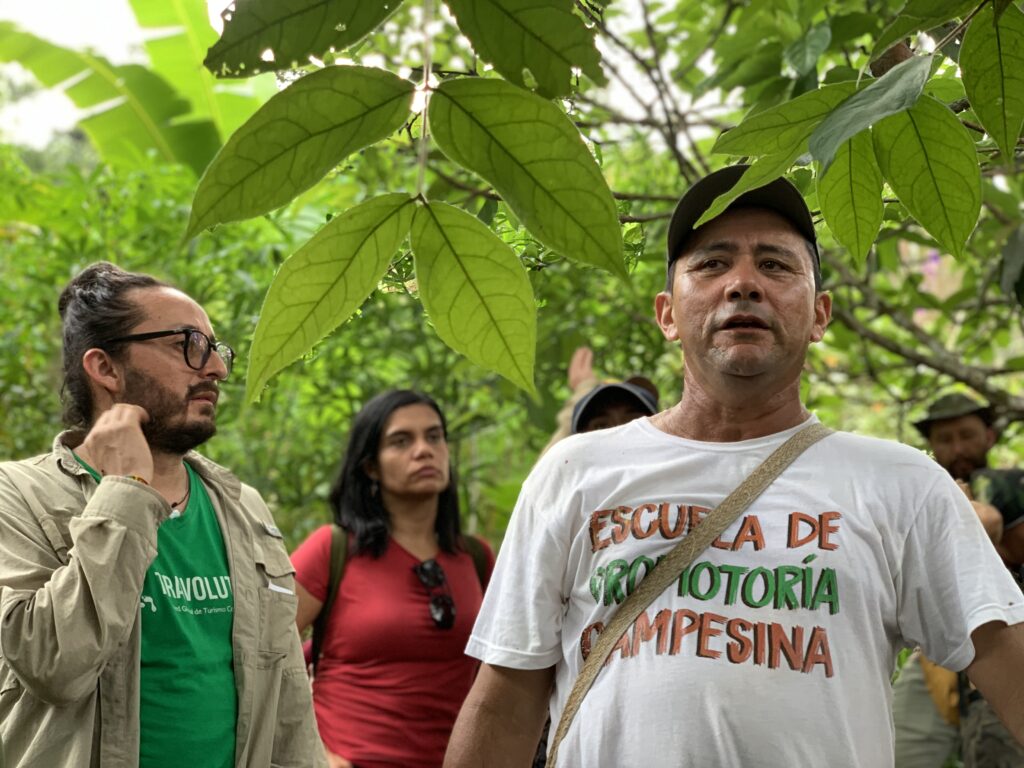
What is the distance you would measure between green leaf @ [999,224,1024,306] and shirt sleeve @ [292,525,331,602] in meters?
1.94

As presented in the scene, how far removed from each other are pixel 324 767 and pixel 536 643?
3.64 feet

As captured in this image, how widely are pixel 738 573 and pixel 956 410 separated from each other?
9.00ft

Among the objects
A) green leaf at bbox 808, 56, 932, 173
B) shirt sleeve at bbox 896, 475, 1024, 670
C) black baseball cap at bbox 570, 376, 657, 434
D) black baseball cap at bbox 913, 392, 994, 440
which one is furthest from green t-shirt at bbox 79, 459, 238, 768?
black baseball cap at bbox 913, 392, 994, 440

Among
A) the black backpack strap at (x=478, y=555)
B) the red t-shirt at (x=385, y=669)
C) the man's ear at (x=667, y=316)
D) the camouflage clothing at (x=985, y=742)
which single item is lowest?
the camouflage clothing at (x=985, y=742)

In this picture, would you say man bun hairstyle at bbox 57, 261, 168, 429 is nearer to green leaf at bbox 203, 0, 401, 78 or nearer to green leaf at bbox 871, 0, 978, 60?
green leaf at bbox 203, 0, 401, 78

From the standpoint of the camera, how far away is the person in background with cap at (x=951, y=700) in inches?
141

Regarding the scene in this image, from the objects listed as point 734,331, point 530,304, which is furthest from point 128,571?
point 530,304

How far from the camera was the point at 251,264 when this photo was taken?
14.4 feet

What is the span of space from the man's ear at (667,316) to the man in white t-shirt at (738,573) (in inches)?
2.3

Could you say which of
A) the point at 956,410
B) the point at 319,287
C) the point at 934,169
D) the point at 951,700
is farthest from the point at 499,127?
the point at 951,700

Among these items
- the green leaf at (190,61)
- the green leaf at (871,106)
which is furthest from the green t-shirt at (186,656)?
the green leaf at (190,61)

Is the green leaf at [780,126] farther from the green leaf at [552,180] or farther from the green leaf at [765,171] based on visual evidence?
the green leaf at [552,180]

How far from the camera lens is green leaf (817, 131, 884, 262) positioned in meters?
1.02

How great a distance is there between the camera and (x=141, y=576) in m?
2.04
